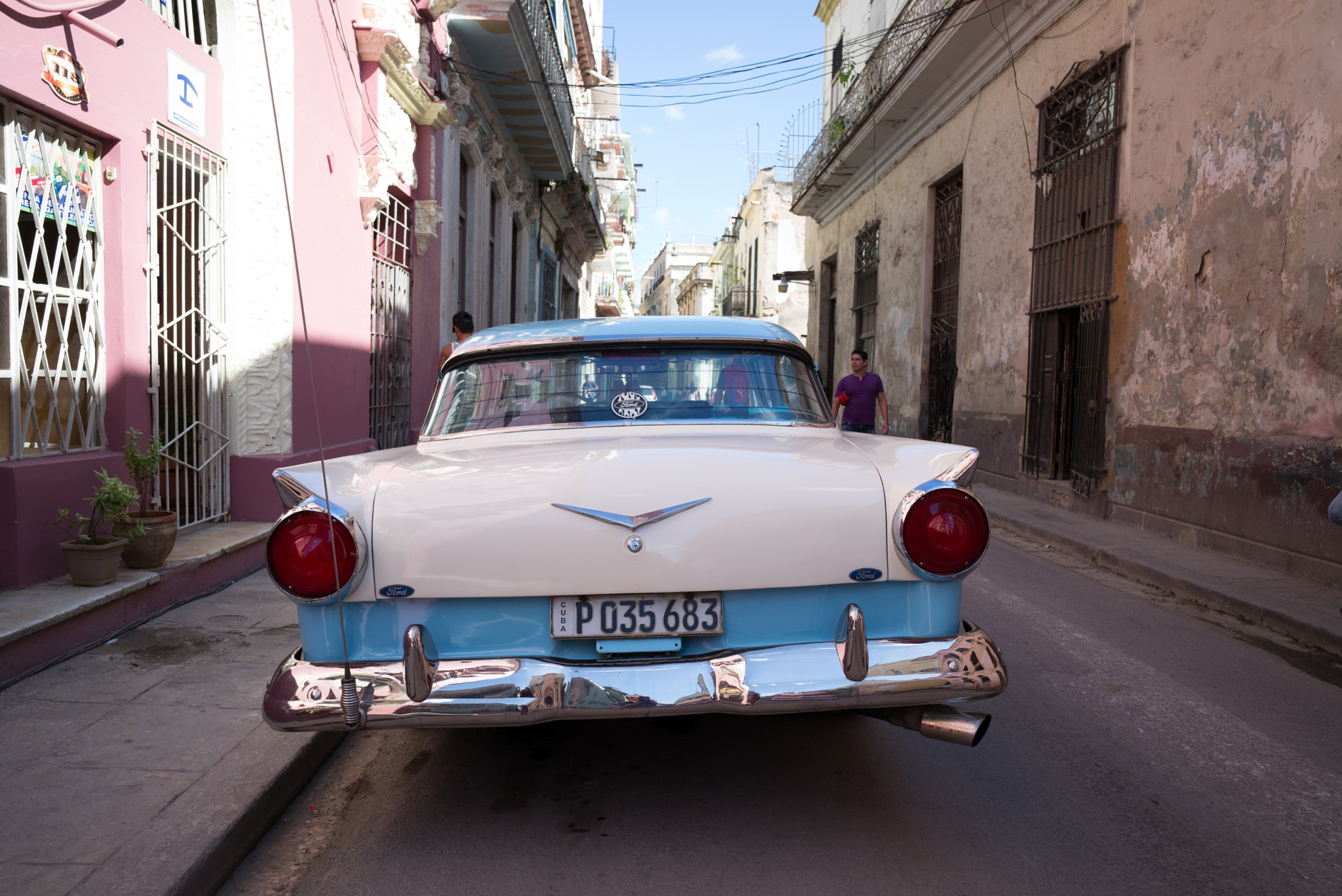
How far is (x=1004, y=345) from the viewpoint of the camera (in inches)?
482

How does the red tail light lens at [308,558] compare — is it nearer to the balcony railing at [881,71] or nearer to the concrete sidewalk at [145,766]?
the concrete sidewalk at [145,766]

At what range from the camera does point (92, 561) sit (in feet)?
14.3

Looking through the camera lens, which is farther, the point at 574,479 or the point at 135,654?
the point at 135,654

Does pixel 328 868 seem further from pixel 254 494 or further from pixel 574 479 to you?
pixel 254 494

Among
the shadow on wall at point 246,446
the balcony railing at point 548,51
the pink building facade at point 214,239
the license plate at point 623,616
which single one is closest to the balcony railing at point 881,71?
the balcony railing at point 548,51

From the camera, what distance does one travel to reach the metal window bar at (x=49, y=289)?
4355 mm

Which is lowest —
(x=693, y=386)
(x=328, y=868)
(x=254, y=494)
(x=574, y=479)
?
(x=328, y=868)

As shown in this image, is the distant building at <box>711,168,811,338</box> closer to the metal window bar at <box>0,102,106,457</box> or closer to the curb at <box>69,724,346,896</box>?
the metal window bar at <box>0,102,106,457</box>

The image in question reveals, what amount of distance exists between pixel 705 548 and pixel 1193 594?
5.03 m

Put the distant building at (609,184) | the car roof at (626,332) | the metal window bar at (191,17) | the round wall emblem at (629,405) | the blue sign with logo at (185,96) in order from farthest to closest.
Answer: the distant building at (609,184) → the metal window bar at (191,17) → the blue sign with logo at (185,96) → the car roof at (626,332) → the round wall emblem at (629,405)

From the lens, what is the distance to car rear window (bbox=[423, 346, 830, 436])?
11.3 ft

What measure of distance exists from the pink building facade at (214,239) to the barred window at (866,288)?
10.3 metres

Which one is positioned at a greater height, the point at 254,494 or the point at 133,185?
the point at 133,185

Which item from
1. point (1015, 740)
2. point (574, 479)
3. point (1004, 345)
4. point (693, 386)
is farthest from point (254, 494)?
point (1004, 345)
